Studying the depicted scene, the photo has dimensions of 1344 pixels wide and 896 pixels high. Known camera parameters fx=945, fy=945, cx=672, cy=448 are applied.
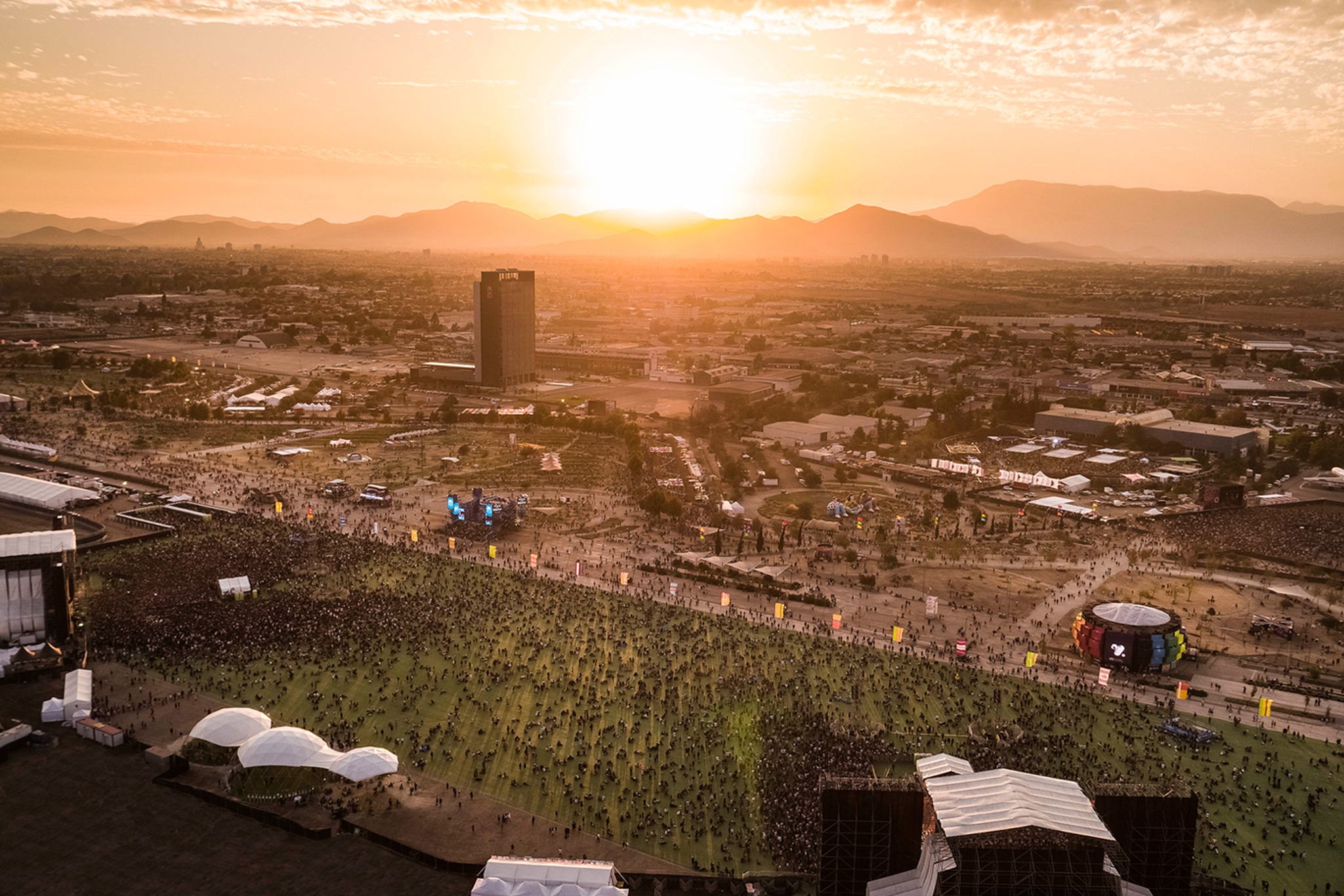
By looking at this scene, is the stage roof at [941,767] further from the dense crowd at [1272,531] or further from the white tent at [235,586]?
the dense crowd at [1272,531]

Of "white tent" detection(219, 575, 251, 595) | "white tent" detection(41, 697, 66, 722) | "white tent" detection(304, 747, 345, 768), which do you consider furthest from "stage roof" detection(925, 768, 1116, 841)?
"white tent" detection(219, 575, 251, 595)

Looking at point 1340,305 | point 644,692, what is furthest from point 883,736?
point 1340,305

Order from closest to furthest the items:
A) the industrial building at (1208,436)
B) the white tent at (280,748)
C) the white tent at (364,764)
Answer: the white tent at (364,764) < the white tent at (280,748) < the industrial building at (1208,436)

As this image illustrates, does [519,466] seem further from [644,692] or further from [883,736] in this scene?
[883,736]

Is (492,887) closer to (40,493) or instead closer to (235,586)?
(235,586)

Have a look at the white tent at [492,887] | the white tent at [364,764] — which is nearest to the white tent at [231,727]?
the white tent at [364,764]
